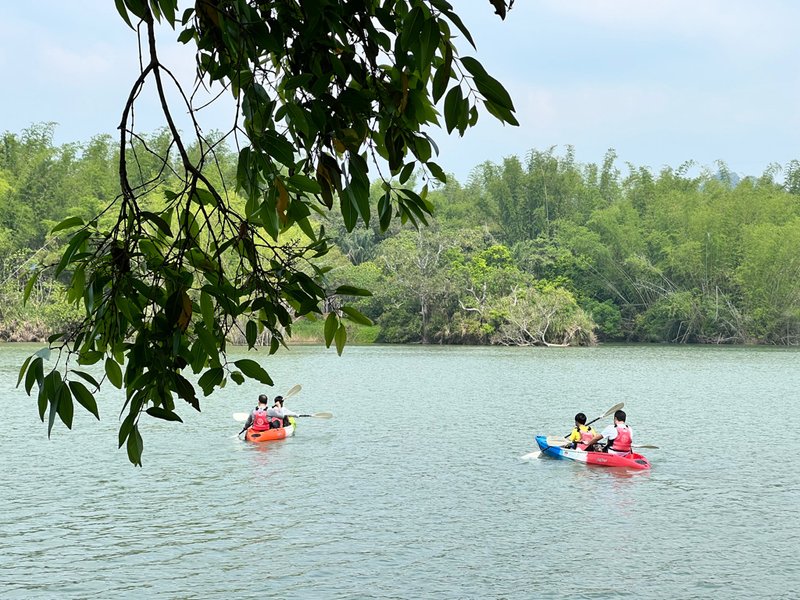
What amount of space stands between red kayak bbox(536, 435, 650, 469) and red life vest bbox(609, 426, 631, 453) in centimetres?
10

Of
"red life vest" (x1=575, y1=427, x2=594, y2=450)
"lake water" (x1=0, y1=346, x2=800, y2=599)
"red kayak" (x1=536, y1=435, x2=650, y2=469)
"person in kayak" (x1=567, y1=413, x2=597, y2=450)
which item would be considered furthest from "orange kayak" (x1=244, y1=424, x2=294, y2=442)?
"red life vest" (x1=575, y1=427, x2=594, y2=450)

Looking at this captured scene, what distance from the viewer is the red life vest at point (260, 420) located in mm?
17047

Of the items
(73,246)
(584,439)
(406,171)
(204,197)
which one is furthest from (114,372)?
(584,439)

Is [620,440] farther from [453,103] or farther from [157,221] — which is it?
[453,103]

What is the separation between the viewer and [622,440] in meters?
14.5

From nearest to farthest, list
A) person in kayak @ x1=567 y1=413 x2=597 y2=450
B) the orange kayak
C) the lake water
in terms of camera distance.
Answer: the lake water → person in kayak @ x1=567 y1=413 x2=597 y2=450 → the orange kayak

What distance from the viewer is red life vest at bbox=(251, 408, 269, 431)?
55.9 ft

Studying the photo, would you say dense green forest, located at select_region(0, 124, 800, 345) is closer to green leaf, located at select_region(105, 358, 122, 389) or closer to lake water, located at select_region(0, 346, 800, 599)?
lake water, located at select_region(0, 346, 800, 599)

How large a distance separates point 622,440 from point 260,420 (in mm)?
5941

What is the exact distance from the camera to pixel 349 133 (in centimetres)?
225

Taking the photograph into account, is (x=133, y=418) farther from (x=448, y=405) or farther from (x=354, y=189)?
(x=448, y=405)

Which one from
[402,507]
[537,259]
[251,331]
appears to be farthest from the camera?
[537,259]

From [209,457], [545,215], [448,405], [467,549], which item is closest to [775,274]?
[545,215]

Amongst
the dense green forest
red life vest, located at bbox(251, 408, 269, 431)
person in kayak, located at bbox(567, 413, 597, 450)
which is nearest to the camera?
person in kayak, located at bbox(567, 413, 597, 450)
